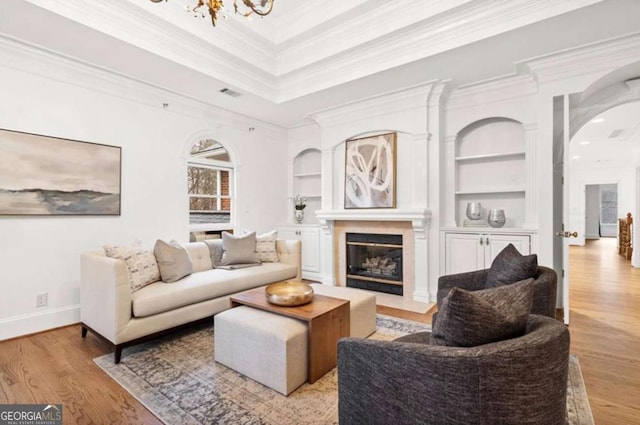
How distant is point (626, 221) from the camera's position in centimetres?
736

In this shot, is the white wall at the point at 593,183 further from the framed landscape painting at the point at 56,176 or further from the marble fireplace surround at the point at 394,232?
the framed landscape painting at the point at 56,176

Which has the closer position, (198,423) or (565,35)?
(198,423)

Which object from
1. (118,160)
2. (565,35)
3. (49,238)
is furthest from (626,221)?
(49,238)

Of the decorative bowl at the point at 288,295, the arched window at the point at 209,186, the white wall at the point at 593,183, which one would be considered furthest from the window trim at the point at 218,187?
the white wall at the point at 593,183

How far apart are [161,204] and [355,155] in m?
2.75

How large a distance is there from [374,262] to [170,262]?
2856 mm

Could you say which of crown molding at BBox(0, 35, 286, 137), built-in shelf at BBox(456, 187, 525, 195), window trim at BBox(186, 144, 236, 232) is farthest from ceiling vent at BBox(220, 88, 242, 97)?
built-in shelf at BBox(456, 187, 525, 195)

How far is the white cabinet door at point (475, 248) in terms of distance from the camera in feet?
11.6

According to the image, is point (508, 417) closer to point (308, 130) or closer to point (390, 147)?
point (390, 147)

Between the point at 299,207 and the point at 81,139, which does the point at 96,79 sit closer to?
the point at 81,139

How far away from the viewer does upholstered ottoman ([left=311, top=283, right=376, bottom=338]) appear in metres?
2.69

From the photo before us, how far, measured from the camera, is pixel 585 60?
124 inches

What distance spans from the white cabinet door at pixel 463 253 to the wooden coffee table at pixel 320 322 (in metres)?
2.06

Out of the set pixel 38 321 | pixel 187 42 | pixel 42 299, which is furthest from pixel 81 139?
pixel 38 321
